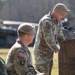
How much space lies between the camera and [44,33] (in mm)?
5879

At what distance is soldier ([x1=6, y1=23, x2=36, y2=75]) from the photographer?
421cm

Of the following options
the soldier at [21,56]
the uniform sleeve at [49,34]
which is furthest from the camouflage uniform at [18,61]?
the uniform sleeve at [49,34]

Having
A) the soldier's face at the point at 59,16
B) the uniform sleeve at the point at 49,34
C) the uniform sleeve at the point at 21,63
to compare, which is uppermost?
the soldier's face at the point at 59,16

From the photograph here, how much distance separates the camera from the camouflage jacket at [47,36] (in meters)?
5.84

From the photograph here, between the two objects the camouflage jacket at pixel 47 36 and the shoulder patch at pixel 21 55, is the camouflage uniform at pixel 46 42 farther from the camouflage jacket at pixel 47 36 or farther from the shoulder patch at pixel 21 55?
the shoulder patch at pixel 21 55

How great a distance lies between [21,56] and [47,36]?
170cm

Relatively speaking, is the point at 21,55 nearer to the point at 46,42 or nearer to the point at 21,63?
the point at 21,63

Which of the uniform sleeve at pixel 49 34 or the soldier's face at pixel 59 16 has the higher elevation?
the soldier's face at pixel 59 16

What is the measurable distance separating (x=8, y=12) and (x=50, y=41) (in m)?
44.6

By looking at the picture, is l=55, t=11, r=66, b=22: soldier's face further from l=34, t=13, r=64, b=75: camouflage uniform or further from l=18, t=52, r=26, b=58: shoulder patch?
l=18, t=52, r=26, b=58: shoulder patch

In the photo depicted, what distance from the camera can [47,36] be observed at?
19.2 feet

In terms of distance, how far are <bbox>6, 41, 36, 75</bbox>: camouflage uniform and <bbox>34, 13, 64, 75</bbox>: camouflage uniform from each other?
1.56 metres

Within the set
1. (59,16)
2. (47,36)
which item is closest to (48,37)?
(47,36)

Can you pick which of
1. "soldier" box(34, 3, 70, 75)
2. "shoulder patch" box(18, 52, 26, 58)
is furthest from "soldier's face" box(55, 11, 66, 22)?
"shoulder patch" box(18, 52, 26, 58)
